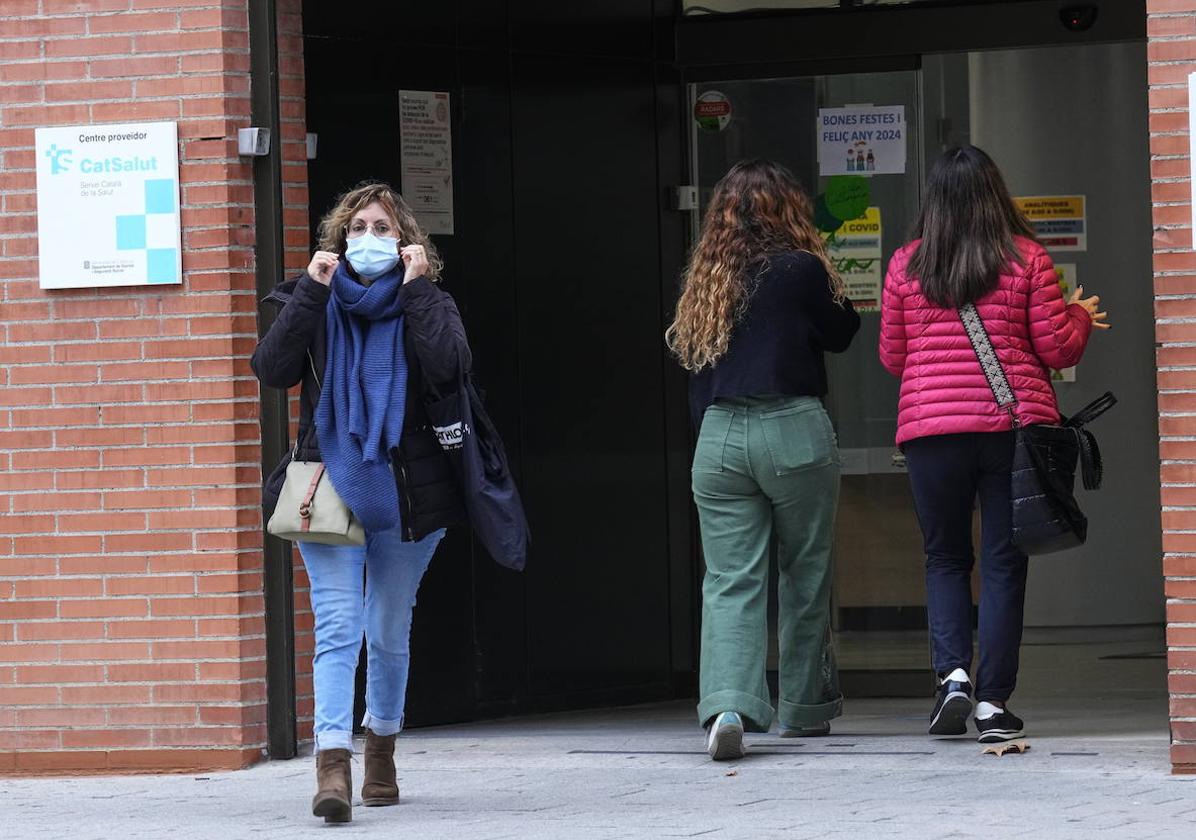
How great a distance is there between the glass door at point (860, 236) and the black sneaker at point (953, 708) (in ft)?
4.90

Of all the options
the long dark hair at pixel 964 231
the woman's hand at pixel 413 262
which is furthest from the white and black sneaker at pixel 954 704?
the woman's hand at pixel 413 262

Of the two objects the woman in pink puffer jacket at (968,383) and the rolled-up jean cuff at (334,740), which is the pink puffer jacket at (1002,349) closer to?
the woman in pink puffer jacket at (968,383)

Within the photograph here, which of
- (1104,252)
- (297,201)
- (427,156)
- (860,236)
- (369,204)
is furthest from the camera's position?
(1104,252)

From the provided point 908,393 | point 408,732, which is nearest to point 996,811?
point 908,393

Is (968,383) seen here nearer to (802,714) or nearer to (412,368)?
(802,714)

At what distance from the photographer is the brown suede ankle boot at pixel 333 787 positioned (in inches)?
231

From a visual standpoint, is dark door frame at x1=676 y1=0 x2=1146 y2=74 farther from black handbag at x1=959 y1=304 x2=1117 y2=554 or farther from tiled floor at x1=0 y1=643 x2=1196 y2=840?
tiled floor at x1=0 y1=643 x2=1196 y2=840

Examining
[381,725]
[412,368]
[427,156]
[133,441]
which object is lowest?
[381,725]

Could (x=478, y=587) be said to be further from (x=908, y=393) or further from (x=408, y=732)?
(x=908, y=393)

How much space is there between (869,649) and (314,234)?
2.84m

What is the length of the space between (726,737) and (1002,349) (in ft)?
5.02

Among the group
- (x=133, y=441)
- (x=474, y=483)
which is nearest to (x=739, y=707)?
(x=474, y=483)

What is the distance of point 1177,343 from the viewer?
636cm

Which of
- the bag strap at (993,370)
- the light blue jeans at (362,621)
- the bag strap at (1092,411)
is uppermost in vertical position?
the bag strap at (993,370)
